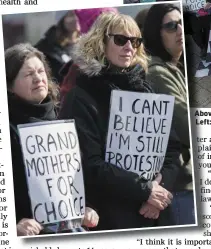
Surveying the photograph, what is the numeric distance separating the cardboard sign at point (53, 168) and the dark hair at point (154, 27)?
0.88ft

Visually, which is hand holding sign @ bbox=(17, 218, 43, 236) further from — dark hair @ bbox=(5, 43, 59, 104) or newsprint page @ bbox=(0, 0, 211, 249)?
dark hair @ bbox=(5, 43, 59, 104)

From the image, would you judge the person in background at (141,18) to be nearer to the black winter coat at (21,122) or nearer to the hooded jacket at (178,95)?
the hooded jacket at (178,95)

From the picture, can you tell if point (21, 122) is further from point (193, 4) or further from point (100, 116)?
point (193, 4)

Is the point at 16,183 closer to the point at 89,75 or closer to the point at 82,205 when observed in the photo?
the point at 82,205

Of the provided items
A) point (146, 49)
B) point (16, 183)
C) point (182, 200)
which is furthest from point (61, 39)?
point (182, 200)

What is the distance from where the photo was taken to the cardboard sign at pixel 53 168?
1.34m

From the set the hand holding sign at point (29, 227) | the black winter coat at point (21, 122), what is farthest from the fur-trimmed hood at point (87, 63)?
the hand holding sign at point (29, 227)

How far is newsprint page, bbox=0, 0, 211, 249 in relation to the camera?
1.33m

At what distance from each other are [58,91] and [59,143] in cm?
13

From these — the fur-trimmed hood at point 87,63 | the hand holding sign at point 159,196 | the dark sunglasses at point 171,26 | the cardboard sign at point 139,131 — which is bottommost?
the hand holding sign at point 159,196

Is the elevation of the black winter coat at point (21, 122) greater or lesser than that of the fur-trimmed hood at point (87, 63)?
lesser

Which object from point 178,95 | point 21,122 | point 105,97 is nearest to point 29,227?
point 21,122

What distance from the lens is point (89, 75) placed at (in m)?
1.34

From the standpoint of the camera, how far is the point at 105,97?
4.38ft
